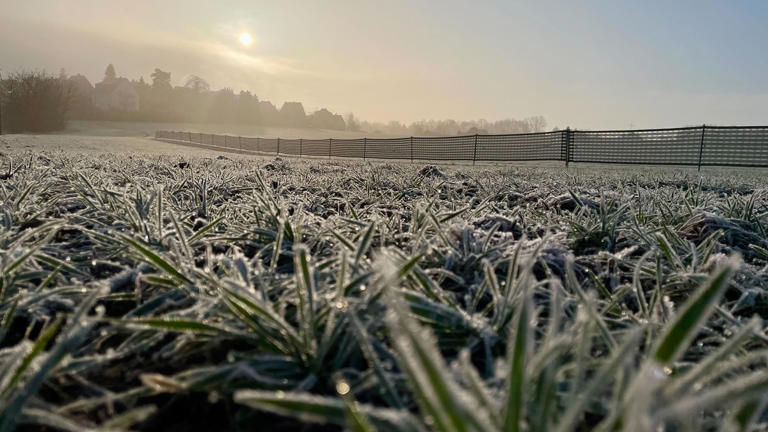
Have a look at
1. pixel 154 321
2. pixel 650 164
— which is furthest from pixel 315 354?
pixel 650 164

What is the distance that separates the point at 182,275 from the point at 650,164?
1692cm

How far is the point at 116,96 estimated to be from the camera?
245 ft

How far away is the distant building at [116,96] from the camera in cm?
7250

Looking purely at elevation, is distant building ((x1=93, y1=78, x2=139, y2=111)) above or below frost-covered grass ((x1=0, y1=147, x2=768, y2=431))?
above

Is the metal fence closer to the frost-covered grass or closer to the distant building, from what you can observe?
the frost-covered grass

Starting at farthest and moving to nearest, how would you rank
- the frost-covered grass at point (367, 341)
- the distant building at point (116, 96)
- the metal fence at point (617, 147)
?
the distant building at point (116, 96) → the metal fence at point (617, 147) → the frost-covered grass at point (367, 341)

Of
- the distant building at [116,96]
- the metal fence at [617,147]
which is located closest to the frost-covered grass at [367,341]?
the metal fence at [617,147]

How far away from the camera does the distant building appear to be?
72.5 metres

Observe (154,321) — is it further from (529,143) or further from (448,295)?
(529,143)

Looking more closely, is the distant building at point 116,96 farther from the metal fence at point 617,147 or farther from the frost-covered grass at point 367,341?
the frost-covered grass at point 367,341

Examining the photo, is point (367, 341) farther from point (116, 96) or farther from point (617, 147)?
point (116, 96)

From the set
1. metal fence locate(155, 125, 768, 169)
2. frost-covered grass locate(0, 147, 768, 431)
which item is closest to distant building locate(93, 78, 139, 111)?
metal fence locate(155, 125, 768, 169)

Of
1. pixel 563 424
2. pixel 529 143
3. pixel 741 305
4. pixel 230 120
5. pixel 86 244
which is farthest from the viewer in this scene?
pixel 230 120

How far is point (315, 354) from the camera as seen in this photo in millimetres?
692
